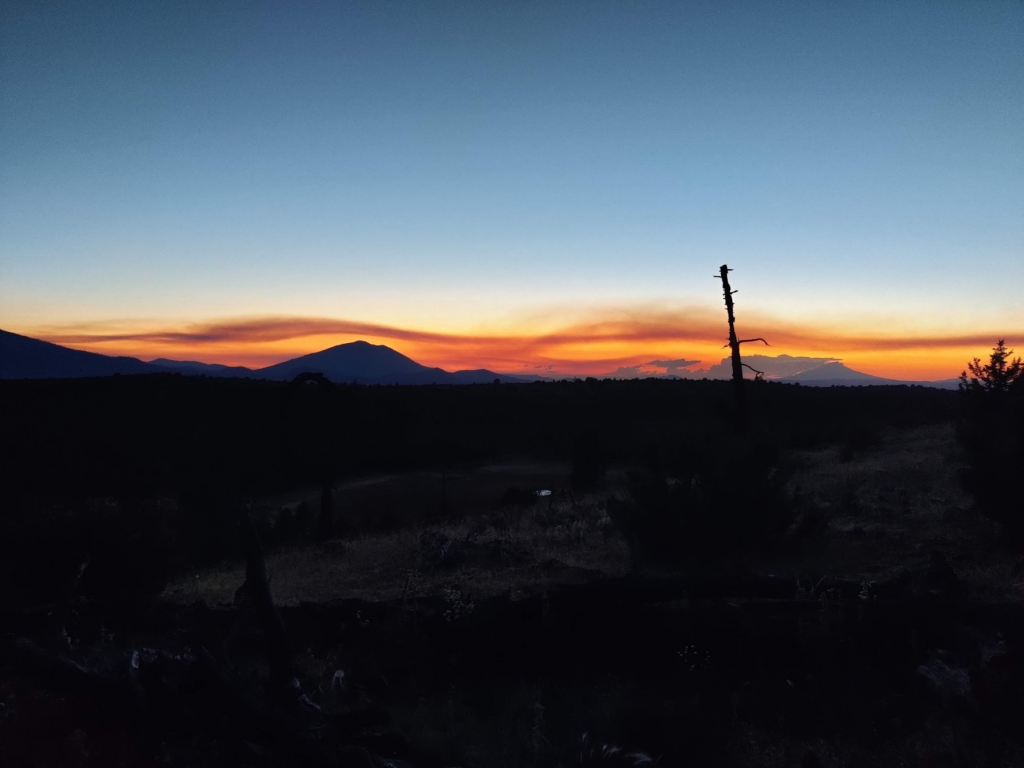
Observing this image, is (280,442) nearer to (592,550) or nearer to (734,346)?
(592,550)

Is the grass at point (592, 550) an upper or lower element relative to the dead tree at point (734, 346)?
lower

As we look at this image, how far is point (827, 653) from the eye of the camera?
7.00 meters

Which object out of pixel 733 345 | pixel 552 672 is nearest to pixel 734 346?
pixel 733 345

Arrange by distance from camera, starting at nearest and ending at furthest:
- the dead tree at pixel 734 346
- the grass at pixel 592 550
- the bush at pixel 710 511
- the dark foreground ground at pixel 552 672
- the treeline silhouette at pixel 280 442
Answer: the dark foreground ground at pixel 552 672, the grass at pixel 592 550, the treeline silhouette at pixel 280 442, the bush at pixel 710 511, the dead tree at pixel 734 346

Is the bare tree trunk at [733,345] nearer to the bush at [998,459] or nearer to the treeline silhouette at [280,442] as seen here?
the treeline silhouette at [280,442]

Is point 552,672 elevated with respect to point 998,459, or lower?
lower

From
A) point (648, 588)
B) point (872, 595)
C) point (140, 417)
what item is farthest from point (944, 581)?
point (140, 417)

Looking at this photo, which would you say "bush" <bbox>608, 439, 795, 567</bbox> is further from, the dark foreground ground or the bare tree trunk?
the bare tree trunk

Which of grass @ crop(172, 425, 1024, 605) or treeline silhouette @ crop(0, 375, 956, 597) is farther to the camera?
treeline silhouette @ crop(0, 375, 956, 597)

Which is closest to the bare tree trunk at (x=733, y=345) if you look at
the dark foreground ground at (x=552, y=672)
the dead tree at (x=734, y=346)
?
the dead tree at (x=734, y=346)

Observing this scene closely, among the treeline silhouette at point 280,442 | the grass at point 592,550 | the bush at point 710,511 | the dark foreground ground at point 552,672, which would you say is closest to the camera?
the dark foreground ground at point 552,672

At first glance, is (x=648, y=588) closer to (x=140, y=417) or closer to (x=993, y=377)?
(x=993, y=377)

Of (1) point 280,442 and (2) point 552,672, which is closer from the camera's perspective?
(2) point 552,672

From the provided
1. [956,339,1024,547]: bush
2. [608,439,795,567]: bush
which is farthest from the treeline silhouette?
[956,339,1024,547]: bush
